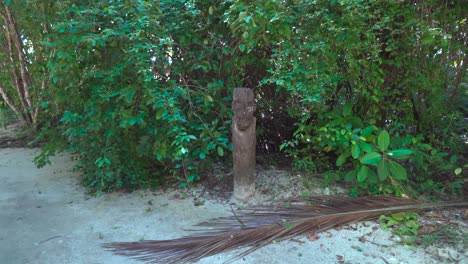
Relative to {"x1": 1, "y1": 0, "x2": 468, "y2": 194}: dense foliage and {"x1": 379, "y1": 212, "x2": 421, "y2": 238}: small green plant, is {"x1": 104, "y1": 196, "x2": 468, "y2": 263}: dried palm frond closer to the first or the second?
{"x1": 379, "y1": 212, "x2": 421, "y2": 238}: small green plant

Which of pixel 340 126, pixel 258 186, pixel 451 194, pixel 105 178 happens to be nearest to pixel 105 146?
pixel 105 178

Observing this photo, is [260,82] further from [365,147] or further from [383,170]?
[383,170]

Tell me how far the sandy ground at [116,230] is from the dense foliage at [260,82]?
13.4 inches

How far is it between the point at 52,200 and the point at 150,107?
1607 mm

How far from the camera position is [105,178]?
4.31 metres

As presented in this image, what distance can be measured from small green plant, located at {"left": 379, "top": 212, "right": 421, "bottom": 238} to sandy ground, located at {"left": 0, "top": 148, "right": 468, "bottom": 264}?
91 millimetres

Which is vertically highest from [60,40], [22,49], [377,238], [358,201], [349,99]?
[22,49]

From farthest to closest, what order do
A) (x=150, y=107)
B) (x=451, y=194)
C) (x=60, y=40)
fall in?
(x=150, y=107) → (x=451, y=194) → (x=60, y=40)

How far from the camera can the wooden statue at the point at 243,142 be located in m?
3.77

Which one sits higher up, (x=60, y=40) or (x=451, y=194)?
(x=60, y=40)

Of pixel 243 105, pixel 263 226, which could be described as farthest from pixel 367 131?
pixel 263 226

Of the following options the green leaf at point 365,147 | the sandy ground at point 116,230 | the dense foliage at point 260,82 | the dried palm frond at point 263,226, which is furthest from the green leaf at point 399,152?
the sandy ground at point 116,230

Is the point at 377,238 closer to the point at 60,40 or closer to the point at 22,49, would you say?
the point at 60,40

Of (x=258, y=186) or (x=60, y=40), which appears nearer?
(x=60, y=40)
